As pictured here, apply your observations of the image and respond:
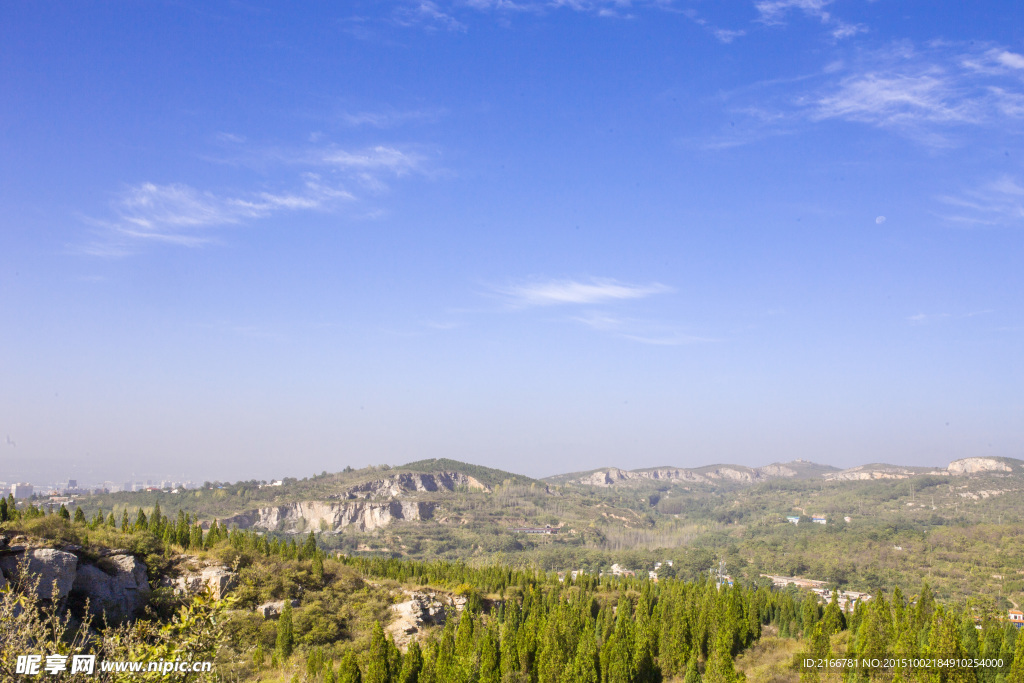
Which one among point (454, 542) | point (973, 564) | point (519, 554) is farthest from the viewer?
point (454, 542)

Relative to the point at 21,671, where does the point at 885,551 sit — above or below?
below

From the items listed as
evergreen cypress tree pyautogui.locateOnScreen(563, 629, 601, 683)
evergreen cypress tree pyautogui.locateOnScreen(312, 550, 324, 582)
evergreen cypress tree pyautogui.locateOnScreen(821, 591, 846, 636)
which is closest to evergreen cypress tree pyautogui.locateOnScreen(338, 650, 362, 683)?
evergreen cypress tree pyautogui.locateOnScreen(563, 629, 601, 683)

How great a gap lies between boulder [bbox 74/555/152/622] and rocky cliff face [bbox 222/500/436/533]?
138 metres

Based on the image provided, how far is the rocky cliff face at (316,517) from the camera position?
602 ft

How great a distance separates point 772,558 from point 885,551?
24.3 m

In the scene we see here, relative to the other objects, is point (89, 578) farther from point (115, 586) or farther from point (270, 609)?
point (270, 609)

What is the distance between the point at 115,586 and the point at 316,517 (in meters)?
150

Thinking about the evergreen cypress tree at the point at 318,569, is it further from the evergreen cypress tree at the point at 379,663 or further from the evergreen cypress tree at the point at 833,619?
the evergreen cypress tree at the point at 833,619

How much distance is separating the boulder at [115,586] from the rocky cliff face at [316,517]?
138 meters

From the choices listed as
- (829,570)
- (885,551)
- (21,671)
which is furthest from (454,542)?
(21,671)

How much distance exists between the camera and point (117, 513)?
16025 centimetres

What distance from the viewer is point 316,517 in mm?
192250

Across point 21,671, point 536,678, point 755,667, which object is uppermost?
point 21,671

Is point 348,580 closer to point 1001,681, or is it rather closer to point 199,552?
point 199,552
